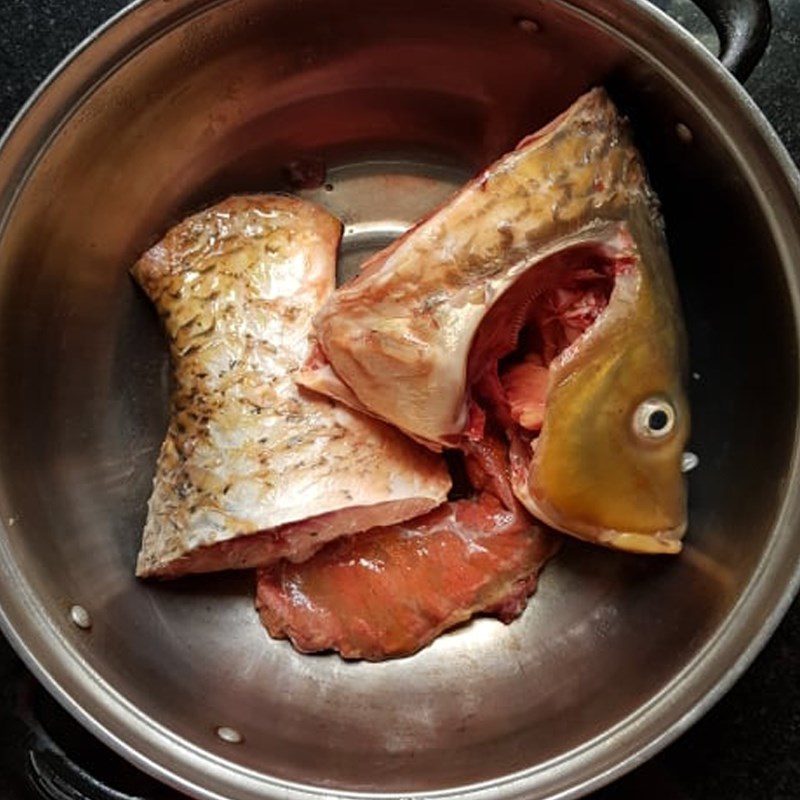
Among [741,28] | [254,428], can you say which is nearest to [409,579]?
[254,428]

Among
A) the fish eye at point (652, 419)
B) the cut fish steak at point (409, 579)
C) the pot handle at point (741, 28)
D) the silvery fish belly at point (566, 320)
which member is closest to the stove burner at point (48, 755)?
the cut fish steak at point (409, 579)

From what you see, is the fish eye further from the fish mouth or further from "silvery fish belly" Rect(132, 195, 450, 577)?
"silvery fish belly" Rect(132, 195, 450, 577)

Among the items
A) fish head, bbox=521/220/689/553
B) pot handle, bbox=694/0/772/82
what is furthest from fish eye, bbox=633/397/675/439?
pot handle, bbox=694/0/772/82

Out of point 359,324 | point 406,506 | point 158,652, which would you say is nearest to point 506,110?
point 359,324

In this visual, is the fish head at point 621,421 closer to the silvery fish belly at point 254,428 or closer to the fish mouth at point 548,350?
the fish mouth at point 548,350

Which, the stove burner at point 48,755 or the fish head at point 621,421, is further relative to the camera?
the stove burner at point 48,755

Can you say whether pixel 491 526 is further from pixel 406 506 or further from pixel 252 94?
pixel 252 94

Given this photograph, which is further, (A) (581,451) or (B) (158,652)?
(B) (158,652)
